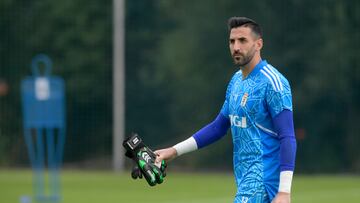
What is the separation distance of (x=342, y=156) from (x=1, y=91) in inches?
283

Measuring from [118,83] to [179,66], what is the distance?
4.82ft

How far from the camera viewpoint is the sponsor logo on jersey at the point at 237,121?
6676 mm

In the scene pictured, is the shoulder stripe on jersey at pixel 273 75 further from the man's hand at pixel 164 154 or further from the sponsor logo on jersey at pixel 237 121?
the man's hand at pixel 164 154

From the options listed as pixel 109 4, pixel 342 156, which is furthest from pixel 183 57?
pixel 342 156

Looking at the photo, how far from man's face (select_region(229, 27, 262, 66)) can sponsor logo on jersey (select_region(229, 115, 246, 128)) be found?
1.15 feet

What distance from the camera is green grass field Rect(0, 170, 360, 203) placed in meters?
15.5

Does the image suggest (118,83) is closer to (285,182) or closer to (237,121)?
(237,121)

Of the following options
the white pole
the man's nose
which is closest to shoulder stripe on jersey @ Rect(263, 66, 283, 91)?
the man's nose

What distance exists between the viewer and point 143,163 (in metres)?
6.72

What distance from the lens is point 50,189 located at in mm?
17250

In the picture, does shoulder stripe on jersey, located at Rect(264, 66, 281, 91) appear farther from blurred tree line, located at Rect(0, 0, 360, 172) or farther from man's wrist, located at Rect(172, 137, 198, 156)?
blurred tree line, located at Rect(0, 0, 360, 172)

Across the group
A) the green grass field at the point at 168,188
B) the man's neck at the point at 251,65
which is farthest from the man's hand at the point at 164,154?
the green grass field at the point at 168,188

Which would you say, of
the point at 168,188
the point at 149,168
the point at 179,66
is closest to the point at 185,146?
the point at 149,168

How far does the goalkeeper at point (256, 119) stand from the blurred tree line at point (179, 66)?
13.3 metres
